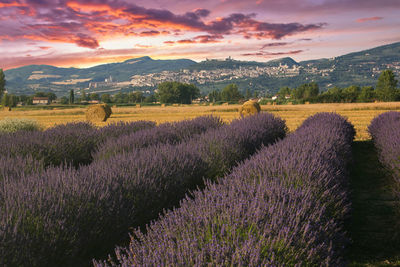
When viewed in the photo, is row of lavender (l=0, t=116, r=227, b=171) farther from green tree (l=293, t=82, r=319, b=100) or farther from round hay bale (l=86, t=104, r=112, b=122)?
green tree (l=293, t=82, r=319, b=100)

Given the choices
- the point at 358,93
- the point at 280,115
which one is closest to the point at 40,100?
the point at 358,93

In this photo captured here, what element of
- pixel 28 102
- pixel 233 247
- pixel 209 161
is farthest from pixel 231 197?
pixel 28 102

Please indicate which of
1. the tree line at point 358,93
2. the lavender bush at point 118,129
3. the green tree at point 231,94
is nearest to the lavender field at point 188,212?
the lavender bush at point 118,129

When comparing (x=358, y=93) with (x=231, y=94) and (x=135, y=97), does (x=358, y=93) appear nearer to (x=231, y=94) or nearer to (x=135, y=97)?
(x=231, y=94)

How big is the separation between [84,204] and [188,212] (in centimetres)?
118

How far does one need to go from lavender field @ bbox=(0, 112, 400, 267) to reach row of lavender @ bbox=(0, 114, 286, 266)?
1cm

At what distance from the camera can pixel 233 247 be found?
6.32 feet

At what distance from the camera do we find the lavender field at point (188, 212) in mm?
2008

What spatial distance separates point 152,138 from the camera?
7.11 m

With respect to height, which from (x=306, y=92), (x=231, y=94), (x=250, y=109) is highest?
(x=250, y=109)

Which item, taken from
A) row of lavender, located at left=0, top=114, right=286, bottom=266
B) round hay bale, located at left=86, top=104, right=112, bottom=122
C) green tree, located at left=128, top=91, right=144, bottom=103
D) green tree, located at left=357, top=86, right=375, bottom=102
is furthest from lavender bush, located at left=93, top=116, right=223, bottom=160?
green tree, located at left=128, top=91, right=144, bottom=103

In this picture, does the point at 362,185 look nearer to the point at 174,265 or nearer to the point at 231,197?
the point at 231,197

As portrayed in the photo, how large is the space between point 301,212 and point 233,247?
0.71 metres

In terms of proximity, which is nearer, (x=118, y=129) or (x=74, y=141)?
(x=74, y=141)
